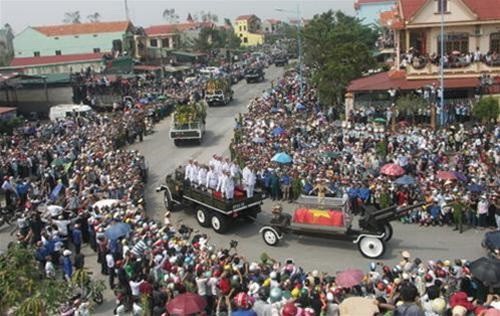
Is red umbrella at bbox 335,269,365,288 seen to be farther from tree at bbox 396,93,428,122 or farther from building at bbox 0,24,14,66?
building at bbox 0,24,14,66

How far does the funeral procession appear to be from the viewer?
13.4 metres

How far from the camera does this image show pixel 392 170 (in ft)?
72.5

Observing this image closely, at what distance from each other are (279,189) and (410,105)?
10.9m

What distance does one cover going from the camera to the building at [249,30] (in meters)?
143

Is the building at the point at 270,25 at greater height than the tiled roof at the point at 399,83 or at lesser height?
greater

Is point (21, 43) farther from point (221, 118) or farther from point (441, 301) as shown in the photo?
point (441, 301)

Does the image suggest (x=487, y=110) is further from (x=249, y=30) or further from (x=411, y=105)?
(x=249, y=30)

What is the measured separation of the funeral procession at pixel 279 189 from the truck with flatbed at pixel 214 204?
0.24ft

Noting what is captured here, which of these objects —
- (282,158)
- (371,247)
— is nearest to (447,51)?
(282,158)

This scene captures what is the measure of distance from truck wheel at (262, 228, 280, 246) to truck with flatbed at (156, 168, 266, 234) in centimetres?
131

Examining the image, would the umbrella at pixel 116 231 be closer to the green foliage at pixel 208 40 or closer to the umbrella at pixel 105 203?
the umbrella at pixel 105 203

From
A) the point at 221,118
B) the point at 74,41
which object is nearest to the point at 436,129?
the point at 221,118

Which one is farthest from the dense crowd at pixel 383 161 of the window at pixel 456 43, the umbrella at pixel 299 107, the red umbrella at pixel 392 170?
the window at pixel 456 43

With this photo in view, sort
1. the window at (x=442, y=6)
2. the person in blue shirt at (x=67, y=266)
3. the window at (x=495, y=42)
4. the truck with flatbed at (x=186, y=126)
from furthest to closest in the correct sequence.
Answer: the window at (x=495, y=42)
the window at (x=442, y=6)
the truck with flatbed at (x=186, y=126)
the person in blue shirt at (x=67, y=266)
